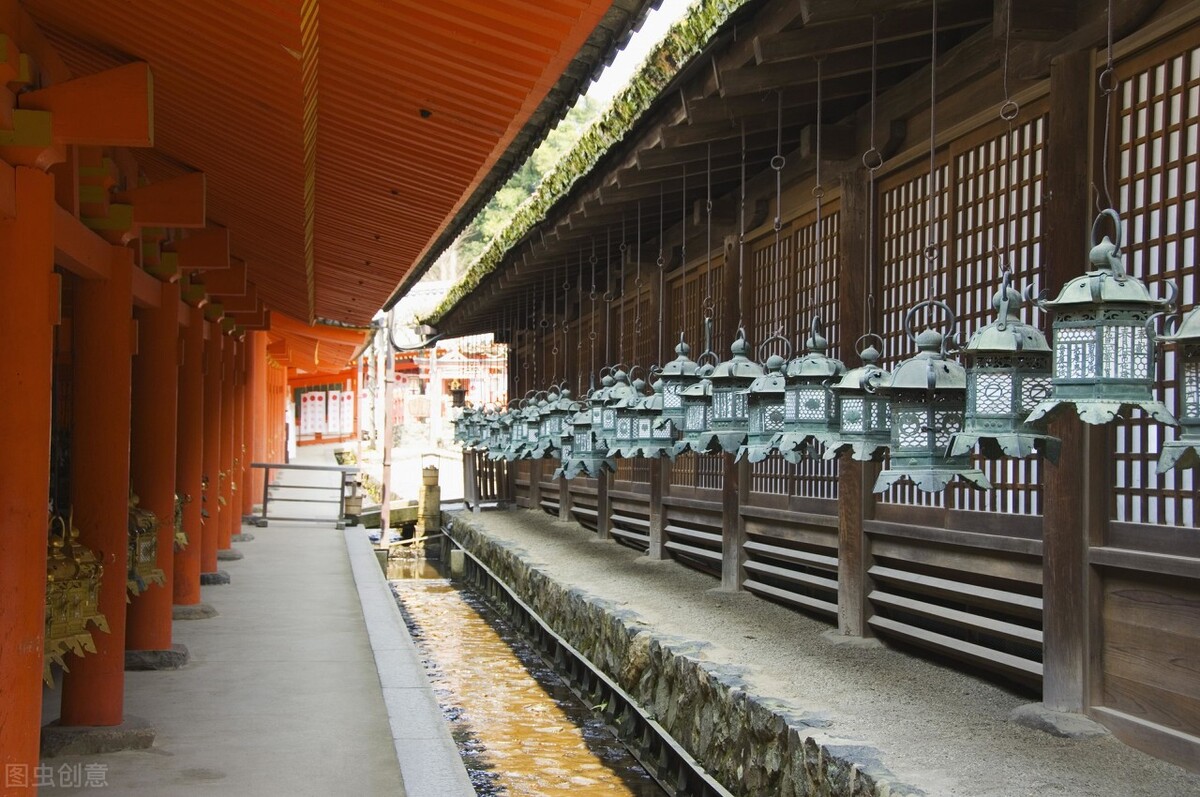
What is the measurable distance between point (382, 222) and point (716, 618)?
425 centimetres

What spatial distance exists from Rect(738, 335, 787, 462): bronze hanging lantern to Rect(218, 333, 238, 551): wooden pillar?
9868mm

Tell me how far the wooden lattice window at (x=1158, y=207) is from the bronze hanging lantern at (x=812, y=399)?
1492 millimetres

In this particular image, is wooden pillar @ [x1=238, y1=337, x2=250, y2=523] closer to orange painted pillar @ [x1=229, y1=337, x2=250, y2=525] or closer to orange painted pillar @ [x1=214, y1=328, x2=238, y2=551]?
orange painted pillar @ [x1=229, y1=337, x2=250, y2=525]

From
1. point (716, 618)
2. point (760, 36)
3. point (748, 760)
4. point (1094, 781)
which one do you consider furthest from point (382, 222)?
point (1094, 781)

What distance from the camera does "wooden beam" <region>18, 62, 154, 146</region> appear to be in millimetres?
5465

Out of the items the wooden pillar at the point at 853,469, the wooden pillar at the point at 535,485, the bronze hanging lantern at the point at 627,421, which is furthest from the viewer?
the wooden pillar at the point at 535,485

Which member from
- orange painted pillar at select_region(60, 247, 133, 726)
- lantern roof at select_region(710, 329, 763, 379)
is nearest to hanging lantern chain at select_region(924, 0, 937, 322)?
lantern roof at select_region(710, 329, 763, 379)

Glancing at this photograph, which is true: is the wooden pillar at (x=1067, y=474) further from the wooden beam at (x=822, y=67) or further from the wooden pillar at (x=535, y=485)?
the wooden pillar at (x=535, y=485)

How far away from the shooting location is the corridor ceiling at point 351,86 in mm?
5039

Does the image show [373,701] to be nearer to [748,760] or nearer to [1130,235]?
[748,760]

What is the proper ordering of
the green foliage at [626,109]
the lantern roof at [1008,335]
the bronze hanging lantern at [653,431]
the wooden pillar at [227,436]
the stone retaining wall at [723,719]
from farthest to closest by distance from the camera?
the wooden pillar at [227,436] < the bronze hanging lantern at [653,431] < the green foliage at [626,109] < the stone retaining wall at [723,719] < the lantern roof at [1008,335]

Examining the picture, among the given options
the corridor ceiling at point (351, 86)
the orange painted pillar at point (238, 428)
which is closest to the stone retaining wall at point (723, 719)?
the corridor ceiling at point (351, 86)

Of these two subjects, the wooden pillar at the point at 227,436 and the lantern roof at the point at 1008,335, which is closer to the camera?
the lantern roof at the point at 1008,335

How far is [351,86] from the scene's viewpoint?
593 centimetres
